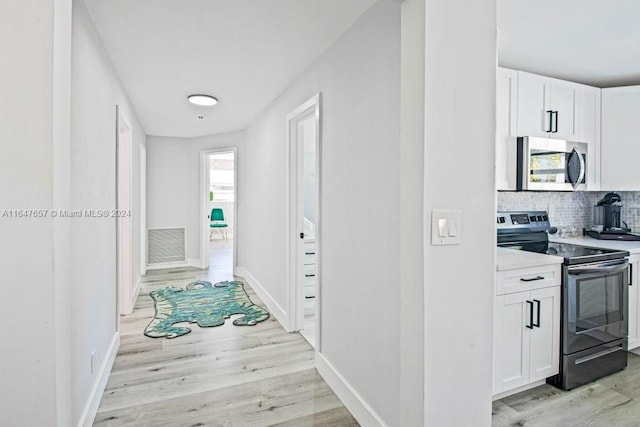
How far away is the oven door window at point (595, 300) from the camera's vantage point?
91.8 inches

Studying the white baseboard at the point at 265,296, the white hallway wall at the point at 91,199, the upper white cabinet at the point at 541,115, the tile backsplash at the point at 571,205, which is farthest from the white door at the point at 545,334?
the white hallway wall at the point at 91,199

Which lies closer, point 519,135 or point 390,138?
point 390,138

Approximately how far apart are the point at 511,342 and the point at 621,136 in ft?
7.56

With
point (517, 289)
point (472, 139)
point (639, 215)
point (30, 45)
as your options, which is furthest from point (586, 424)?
point (30, 45)

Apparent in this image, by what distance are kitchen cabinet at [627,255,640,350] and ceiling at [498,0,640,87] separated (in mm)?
1561

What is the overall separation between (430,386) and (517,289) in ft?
4.13

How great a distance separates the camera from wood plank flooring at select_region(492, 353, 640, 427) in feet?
6.73

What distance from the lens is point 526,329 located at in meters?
2.22

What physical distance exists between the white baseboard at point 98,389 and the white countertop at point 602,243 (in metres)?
3.60

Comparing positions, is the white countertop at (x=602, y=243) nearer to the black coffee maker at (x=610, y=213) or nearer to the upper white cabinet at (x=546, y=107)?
the black coffee maker at (x=610, y=213)

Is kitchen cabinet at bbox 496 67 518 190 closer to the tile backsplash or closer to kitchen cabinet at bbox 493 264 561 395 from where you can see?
the tile backsplash

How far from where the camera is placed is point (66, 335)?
3.76 ft

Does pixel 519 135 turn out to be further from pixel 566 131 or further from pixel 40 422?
pixel 40 422

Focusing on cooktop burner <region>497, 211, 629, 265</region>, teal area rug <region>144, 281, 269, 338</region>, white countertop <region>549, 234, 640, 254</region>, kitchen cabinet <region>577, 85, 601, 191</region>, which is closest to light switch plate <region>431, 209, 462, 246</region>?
cooktop burner <region>497, 211, 629, 265</region>
